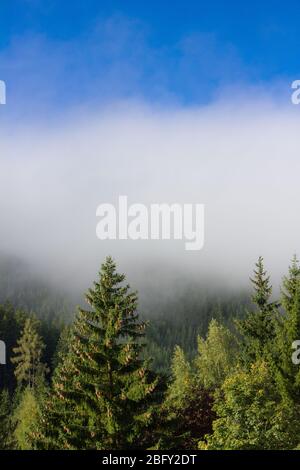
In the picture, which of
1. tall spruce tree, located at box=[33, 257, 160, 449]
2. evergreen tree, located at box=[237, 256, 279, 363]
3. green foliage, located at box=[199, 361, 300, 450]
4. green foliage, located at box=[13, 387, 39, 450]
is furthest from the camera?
evergreen tree, located at box=[237, 256, 279, 363]

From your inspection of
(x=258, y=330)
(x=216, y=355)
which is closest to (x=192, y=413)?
(x=258, y=330)

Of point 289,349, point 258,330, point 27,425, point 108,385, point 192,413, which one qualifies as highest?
point 289,349

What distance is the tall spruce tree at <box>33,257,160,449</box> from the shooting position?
2933 centimetres

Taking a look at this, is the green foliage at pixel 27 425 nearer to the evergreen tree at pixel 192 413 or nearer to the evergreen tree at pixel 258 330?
the evergreen tree at pixel 192 413

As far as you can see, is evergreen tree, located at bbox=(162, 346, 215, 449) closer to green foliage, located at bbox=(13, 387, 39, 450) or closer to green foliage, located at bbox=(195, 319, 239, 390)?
green foliage, located at bbox=(13, 387, 39, 450)

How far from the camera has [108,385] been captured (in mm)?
29969

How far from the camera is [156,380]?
29.9 m

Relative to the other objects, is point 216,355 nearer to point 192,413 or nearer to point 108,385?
point 192,413

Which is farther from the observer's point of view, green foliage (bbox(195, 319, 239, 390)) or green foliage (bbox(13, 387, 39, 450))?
green foliage (bbox(195, 319, 239, 390))

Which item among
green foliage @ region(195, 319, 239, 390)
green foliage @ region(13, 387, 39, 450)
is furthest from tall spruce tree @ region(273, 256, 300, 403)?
green foliage @ region(195, 319, 239, 390)

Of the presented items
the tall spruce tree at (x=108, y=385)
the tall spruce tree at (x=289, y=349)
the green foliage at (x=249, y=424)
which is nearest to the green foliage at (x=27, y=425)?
the tall spruce tree at (x=108, y=385)
